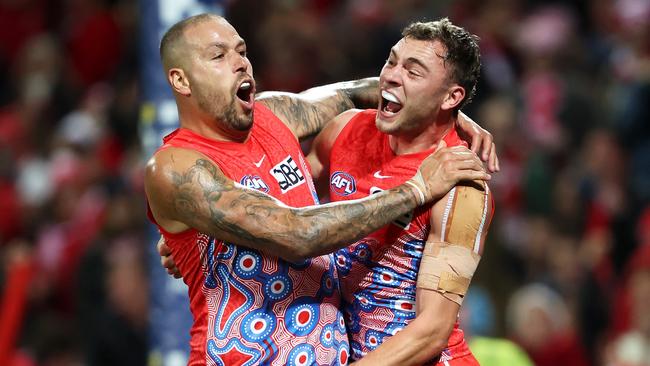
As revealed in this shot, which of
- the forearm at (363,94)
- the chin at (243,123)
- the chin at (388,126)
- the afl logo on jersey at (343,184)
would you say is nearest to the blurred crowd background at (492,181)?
the forearm at (363,94)

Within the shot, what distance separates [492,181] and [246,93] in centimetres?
531

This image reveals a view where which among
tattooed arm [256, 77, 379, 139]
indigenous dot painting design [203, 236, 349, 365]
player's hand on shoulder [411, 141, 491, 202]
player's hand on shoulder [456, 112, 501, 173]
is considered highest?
tattooed arm [256, 77, 379, 139]

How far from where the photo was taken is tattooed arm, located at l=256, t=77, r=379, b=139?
5789 mm

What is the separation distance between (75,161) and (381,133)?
7301 millimetres

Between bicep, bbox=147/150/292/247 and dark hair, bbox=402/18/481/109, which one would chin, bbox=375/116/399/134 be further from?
bicep, bbox=147/150/292/247

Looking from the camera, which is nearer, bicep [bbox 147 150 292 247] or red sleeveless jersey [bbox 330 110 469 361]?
bicep [bbox 147 150 292 247]

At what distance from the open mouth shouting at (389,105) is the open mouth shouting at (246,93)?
525 millimetres

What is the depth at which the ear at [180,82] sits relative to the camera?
17.4 feet

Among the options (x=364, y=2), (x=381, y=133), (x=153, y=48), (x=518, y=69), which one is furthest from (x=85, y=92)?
(x=381, y=133)

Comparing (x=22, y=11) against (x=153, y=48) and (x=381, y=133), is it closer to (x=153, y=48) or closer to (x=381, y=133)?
(x=153, y=48)

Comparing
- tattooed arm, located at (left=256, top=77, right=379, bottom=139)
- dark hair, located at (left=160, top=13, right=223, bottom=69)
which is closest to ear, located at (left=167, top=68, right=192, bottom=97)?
dark hair, located at (left=160, top=13, right=223, bottom=69)

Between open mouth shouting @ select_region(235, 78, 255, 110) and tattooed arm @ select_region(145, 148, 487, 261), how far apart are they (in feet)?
1.00

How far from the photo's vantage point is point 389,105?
5.30 metres

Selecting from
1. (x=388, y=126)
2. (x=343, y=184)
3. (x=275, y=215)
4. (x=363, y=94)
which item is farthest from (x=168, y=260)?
(x=388, y=126)
